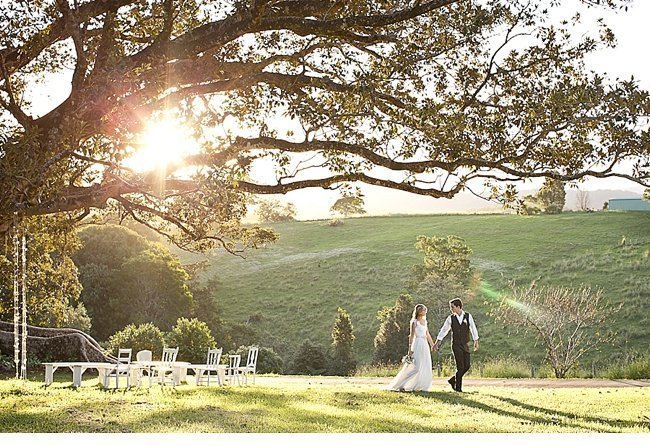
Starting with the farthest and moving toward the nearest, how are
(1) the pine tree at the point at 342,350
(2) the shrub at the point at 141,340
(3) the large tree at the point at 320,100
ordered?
1. (1) the pine tree at the point at 342,350
2. (2) the shrub at the point at 141,340
3. (3) the large tree at the point at 320,100

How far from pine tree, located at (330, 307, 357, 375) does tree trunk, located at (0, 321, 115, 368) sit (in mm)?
8296

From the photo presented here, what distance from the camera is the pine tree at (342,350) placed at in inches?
912

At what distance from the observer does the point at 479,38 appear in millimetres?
A: 9156

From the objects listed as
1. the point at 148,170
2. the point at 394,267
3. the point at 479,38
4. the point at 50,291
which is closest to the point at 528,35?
the point at 479,38

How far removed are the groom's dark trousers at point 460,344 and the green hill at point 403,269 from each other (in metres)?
13.5

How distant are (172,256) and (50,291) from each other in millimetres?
10671

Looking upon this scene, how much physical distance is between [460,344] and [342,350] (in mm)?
11855

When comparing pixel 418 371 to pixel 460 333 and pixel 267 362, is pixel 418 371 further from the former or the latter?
pixel 267 362

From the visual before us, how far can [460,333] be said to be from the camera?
38.7 feet

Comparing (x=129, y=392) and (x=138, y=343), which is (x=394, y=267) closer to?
(x=138, y=343)

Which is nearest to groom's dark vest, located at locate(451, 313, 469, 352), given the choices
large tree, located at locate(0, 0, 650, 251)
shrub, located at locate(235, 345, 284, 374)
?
large tree, located at locate(0, 0, 650, 251)

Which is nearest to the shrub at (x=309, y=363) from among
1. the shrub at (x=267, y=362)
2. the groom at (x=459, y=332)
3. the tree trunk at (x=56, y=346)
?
the shrub at (x=267, y=362)

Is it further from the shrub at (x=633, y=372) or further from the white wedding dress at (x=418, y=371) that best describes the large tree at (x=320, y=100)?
the shrub at (x=633, y=372)

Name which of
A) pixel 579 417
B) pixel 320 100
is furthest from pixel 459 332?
pixel 320 100
